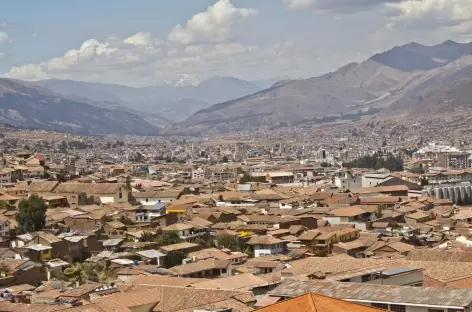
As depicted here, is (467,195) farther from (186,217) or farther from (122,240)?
(122,240)

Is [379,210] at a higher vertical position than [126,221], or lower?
lower

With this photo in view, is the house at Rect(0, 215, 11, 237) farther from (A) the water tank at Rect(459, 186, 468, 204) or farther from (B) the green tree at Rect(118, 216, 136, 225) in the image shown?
(A) the water tank at Rect(459, 186, 468, 204)

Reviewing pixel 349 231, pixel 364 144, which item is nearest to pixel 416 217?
pixel 349 231

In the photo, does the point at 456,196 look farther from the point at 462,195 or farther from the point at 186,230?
the point at 186,230

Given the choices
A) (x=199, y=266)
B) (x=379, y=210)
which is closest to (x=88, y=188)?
(x=379, y=210)

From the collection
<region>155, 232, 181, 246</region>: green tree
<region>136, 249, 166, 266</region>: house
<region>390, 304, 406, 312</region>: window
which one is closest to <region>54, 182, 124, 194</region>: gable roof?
<region>155, 232, 181, 246</region>: green tree
